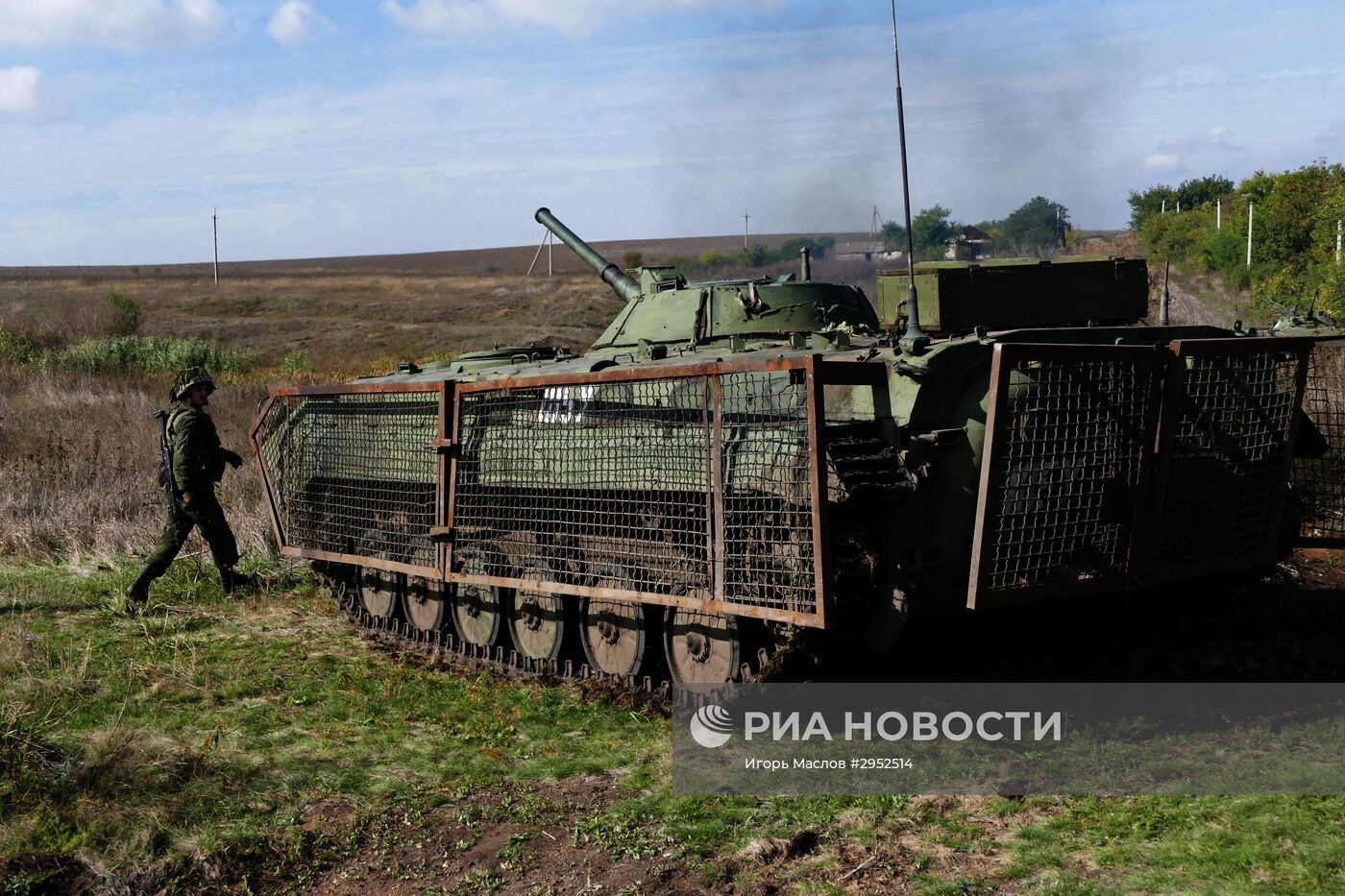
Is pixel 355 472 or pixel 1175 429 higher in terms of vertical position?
pixel 1175 429

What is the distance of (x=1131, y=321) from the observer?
29.7 ft

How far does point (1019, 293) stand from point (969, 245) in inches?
1284

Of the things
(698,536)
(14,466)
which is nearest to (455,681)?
(698,536)

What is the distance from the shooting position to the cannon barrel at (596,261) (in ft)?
36.9

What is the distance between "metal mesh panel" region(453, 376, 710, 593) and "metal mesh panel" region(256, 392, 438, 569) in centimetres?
53

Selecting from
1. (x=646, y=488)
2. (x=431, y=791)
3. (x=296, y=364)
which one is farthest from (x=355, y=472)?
(x=296, y=364)

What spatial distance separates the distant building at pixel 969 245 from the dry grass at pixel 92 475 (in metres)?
20.8

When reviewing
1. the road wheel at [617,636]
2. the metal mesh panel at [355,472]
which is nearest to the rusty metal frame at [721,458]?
the road wheel at [617,636]

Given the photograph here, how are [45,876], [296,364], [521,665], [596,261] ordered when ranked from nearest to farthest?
[45,876], [521,665], [596,261], [296,364]

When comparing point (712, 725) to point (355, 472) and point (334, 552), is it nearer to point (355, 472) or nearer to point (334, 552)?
point (355, 472)

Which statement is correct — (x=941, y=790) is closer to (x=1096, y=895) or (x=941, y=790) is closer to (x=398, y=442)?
(x=1096, y=895)

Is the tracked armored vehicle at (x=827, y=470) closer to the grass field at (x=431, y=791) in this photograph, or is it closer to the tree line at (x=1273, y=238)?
the grass field at (x=431, y=791)

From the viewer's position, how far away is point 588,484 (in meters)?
7.30

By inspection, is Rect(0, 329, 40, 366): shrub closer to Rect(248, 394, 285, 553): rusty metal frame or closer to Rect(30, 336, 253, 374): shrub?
Rect(30, 336, 253, 374): shrub
